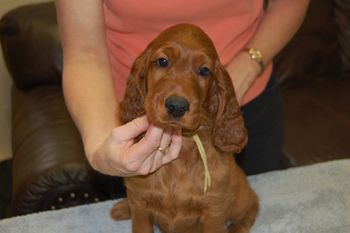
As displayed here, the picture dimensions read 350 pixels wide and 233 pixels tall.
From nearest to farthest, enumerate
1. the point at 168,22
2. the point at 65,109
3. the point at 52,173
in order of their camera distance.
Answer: the point at 168,22 < the point at 52,173 < the point at 65,109

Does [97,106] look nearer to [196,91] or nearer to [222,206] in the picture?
[196,91]

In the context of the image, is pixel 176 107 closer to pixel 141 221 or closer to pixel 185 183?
pixel 185 183

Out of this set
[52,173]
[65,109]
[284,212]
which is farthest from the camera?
[65,109]

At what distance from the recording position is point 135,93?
1.13m

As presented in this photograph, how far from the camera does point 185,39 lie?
1046 millimetres

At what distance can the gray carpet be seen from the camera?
131 cm

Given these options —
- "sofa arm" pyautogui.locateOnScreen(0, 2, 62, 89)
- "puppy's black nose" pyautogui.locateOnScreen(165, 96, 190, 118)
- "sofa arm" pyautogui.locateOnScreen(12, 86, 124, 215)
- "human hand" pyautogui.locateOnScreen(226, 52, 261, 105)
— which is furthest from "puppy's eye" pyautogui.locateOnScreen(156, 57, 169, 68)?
"sofa arm" pyautogui.locateOnScreen(0, 2, 62, 89)

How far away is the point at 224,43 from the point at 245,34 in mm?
107

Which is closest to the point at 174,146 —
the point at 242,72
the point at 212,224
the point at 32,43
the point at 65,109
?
the point at 212,224

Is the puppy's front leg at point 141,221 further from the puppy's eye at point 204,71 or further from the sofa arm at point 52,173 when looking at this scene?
the sofa arm at point 52,173

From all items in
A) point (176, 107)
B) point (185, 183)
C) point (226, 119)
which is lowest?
point (185, 183)

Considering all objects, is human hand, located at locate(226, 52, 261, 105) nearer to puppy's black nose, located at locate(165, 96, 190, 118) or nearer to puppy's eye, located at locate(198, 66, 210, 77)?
puppy's eye, located at locate(198, 66, 210, 77)

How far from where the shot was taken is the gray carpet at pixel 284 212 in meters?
1.31

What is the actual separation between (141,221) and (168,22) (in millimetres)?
479
